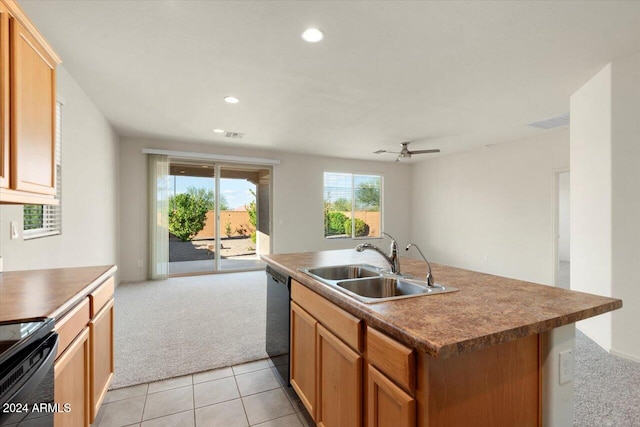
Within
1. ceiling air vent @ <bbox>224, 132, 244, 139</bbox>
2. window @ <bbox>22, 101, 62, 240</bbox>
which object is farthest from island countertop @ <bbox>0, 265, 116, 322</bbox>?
ceiling air vent @ <bbox>224, 132, 244, 139</bbox>

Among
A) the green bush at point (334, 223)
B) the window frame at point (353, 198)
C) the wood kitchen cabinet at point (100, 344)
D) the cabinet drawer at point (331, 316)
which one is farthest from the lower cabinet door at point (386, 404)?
the green bush at point (334, 223)

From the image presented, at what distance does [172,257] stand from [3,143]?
4.83m

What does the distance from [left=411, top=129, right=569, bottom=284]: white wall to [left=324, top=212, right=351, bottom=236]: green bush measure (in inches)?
82.3

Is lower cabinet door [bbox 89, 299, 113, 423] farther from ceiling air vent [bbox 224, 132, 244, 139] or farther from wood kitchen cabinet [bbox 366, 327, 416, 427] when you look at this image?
ceiling air vent [bbox 224, 132, 244, 139]

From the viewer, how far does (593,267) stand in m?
2.92

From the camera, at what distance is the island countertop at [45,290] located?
1123mm

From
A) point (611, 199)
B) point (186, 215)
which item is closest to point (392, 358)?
point (611, 199)

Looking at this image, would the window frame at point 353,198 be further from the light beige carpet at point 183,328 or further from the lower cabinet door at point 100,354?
the lower cabinet door at point 100,354

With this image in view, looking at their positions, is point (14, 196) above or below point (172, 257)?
above

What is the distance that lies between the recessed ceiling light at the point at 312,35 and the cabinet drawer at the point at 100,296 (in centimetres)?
215

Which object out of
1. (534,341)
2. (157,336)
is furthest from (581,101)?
(157,336)

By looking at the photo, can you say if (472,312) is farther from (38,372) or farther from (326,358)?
(38,372)

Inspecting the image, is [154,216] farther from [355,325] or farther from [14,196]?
[355,325]

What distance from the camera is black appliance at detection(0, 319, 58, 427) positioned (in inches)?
30.8
